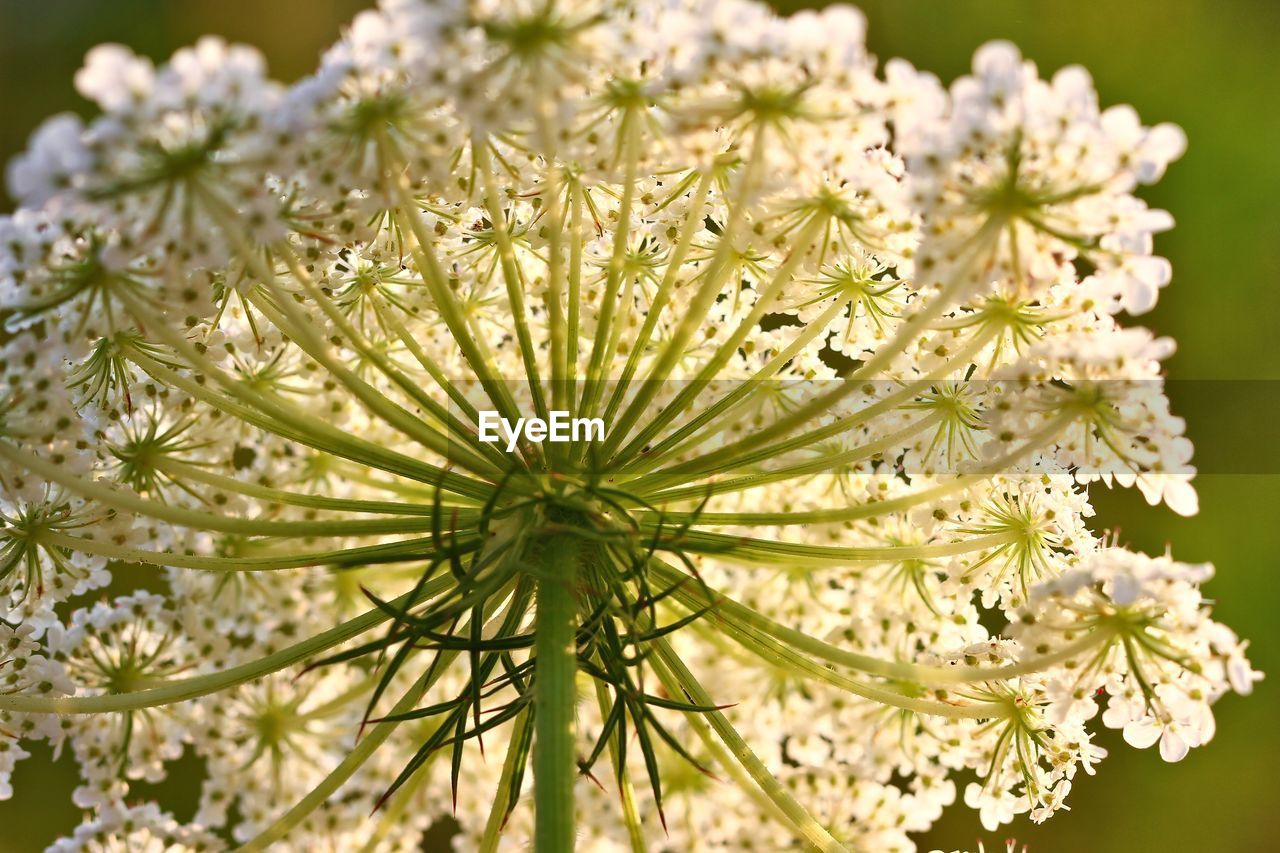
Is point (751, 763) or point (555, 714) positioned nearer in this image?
point (555, 714)

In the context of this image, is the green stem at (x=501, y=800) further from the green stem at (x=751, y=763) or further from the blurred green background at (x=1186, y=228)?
the blurred green background at (x=1186, y=228)

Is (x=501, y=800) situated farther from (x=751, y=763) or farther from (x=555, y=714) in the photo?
(x=751, y=763)

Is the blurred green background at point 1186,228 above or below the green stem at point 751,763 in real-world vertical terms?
above

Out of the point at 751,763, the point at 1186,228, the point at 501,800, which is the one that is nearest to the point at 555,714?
the point at 501,800

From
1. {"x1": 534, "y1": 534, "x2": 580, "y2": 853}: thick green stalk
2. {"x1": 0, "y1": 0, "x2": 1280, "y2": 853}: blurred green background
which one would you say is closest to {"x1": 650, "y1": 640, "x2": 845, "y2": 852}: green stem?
{"x1": 534, "y1": 534, "x2": 580, "y2": 853}: thick green stalk

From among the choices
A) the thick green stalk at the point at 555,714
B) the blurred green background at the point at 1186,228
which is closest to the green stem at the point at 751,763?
the thick green stalk at the point at 555,714

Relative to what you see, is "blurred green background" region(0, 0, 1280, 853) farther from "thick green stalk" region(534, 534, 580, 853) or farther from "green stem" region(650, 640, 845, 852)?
"thick green stalk" region(534, 534, 580, 853)

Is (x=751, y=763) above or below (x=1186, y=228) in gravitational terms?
below
